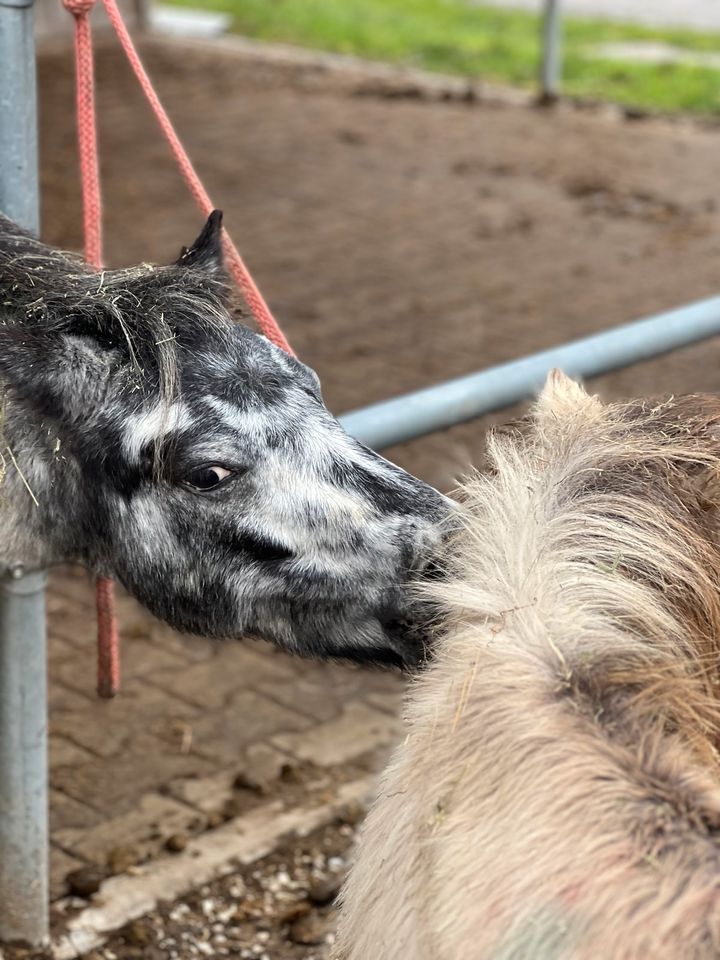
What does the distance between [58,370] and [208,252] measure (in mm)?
369

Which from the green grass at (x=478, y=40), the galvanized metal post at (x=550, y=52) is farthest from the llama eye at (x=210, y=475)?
the green grass at (x=478, y=40)

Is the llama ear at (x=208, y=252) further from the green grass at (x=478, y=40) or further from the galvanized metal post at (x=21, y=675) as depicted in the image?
the green grass at (x=478, y=40)

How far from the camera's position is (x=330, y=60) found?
12.0 metres

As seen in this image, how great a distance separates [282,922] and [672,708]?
1.68 m

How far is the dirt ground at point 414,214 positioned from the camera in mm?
6195

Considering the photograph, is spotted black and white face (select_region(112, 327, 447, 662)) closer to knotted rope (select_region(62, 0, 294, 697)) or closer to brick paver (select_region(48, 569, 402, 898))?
knotted rope (select_region(62, 0, 294, 697))

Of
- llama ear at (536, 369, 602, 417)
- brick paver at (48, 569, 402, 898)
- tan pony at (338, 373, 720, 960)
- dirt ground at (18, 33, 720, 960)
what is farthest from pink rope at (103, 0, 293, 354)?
dirt ground at (18, 33, 720, 960)

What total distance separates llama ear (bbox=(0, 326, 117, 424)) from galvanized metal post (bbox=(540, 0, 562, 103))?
895 cm

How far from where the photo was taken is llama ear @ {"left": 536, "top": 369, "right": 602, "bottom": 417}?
1778 mm

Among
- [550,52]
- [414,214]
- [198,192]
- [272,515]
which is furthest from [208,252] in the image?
[550,52]

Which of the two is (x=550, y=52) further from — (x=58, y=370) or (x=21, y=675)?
(x=58, y=370)

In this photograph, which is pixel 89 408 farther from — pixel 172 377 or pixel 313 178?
pixel 313 178

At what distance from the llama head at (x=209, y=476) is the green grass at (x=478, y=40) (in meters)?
9.33

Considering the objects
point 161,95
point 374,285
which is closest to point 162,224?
point 374,285
